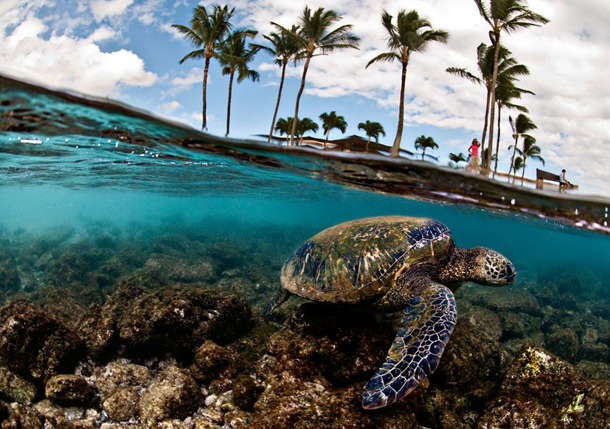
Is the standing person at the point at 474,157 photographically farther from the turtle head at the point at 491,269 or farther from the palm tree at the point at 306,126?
the palm tree at the point at 306,126

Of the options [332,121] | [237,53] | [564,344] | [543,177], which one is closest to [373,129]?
[332,121]

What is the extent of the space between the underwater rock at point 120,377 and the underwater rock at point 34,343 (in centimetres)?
63

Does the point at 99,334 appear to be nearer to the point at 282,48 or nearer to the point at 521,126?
the point at 282,48

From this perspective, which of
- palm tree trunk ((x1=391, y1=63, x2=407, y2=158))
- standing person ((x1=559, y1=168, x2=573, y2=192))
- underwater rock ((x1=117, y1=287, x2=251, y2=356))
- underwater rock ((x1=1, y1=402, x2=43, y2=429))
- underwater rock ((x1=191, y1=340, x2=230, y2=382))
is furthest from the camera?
palm tree trunk ((x1=391, y1=63, x2=407, y2=158))

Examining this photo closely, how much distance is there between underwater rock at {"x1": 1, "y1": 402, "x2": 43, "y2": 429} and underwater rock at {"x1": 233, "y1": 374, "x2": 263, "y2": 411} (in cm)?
239

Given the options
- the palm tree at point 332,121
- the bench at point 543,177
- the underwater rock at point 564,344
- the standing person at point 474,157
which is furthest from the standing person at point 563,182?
the palm tree at point 332,121

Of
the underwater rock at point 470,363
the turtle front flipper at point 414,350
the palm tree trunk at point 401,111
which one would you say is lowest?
the underwater rock at point 470,363

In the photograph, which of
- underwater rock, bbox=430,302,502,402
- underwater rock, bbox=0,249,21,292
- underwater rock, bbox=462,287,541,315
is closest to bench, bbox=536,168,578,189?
underwater rock, bbox=462,287,541,315

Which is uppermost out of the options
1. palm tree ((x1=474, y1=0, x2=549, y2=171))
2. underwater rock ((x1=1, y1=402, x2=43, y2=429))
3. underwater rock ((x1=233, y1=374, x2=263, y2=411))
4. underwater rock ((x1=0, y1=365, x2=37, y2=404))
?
palm tree ((x1=474, y1=0, x2=549, y2=171))

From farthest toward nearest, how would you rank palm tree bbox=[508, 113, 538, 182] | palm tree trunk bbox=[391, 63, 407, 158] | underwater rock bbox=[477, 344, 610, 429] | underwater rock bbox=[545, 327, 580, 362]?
palm tree bbox=[508, 113, 538, 182]
palm tree trunk bbox=[391, 63, 407, 158]
underwater rock bbox=[545, 327, 580, 362]
underwater rock bbox=[477, 344, 610, 429]

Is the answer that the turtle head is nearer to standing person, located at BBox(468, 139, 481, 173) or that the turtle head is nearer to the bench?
standing person, located at BBox(468, 139, 481, 173)

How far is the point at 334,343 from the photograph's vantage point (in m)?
5.06

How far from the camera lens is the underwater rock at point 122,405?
4.86 metres

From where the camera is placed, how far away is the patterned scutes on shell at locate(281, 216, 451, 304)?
202 inches
